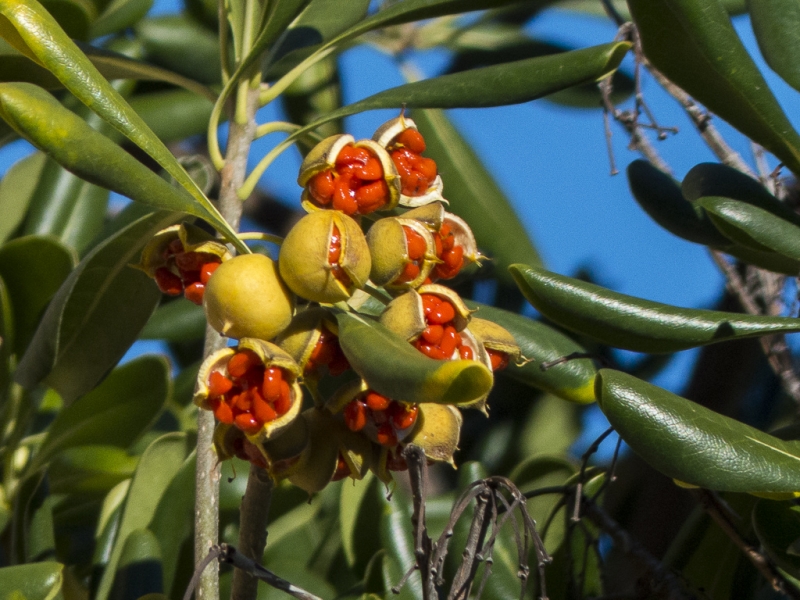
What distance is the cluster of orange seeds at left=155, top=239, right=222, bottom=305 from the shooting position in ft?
3.23

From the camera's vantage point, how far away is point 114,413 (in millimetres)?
1508

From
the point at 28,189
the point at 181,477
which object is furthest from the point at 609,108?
the point at 28,189

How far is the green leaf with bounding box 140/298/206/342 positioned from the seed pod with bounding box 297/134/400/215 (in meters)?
0.80

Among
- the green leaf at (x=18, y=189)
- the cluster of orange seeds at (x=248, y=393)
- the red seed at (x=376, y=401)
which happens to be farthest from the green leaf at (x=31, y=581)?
the green leaf at (x=18, y=189)

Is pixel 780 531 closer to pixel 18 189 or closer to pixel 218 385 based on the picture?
pixel 218 385

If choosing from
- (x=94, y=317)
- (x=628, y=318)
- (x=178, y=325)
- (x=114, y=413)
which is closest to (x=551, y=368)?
(x=628, y=318)

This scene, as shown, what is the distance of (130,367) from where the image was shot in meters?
1.49

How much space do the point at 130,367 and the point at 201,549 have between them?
59cm

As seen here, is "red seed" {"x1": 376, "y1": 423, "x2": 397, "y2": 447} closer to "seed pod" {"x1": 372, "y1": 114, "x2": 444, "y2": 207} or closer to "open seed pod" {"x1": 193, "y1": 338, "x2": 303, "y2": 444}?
"open seed pod" {"x1": 193, "y1": 338, "x2": 303, "y2": 444}

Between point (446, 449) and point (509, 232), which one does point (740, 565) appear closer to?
point (446, 449)

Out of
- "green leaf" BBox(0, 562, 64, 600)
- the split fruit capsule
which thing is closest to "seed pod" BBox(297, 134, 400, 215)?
the split fruit capsule

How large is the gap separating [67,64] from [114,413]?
0.75 meters

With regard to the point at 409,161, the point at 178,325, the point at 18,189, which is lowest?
the point at 178,325

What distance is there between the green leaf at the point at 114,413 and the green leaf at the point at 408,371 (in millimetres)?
719
